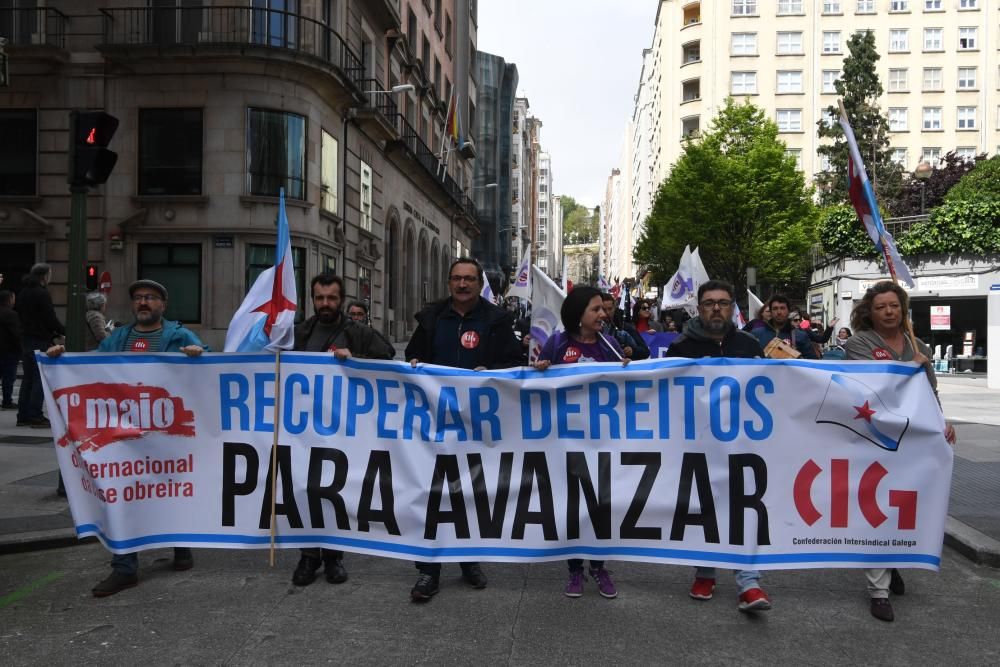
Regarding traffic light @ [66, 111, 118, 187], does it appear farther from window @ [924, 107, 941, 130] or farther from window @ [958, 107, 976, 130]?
window @ [958, 107, 976, 130]

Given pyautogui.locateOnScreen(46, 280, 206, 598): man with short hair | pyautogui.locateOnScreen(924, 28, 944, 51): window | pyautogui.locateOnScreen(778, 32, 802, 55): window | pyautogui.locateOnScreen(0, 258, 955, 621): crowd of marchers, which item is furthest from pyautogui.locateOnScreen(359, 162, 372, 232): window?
pyautogui.locateOnScreen(924, 28, 944, 51): window

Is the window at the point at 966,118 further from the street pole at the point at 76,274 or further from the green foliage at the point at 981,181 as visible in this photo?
the street pole at the point at 76,274

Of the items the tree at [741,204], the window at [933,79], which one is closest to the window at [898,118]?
the window at [933,79]

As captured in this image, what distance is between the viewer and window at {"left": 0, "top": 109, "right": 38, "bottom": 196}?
78.7 feet

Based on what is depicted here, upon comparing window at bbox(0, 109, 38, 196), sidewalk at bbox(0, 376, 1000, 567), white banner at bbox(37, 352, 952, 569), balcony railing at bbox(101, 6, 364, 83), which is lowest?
sidewalk at bbox(0, 376, 1000, 567)

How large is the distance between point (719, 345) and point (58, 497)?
213 inches

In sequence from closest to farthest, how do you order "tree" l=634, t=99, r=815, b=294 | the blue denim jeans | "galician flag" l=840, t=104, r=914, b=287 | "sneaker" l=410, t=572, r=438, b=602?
the blue denim jeans
"sneaker" l=410, t=572, r=438, b=602
"galician flag" l=840, t=104, r=914, b=287
"tree" l=634, t=99, r=815, b=294

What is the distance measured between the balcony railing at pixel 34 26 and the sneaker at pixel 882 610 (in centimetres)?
2459

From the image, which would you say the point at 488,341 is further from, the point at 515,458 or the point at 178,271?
the point at 178,271

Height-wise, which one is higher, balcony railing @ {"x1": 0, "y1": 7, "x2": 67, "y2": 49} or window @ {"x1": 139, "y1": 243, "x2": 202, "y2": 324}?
balcony railing @ {"x1": 0, "y1": 7, "x2": 67, "y2": 49}

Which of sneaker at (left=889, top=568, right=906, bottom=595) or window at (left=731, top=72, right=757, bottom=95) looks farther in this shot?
window at (left=731, top=72, right=757, bottom=95)

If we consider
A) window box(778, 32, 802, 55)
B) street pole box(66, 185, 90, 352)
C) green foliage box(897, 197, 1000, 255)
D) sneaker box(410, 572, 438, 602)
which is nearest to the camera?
sneaker box(410, 572, 438, 602)

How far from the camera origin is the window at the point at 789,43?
6131 centimetres

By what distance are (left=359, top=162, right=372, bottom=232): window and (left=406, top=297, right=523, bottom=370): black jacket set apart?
24.9m
